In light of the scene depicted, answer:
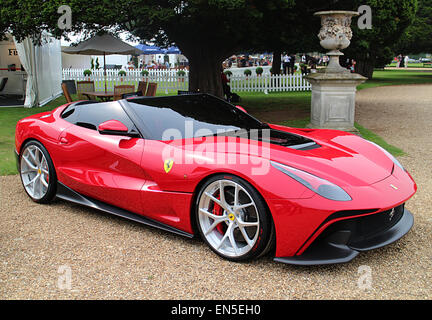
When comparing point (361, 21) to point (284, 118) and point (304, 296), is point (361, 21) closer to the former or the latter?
point (284, 118)

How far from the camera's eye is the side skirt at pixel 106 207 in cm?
413

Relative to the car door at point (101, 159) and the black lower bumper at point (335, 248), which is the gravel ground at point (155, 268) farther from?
the car door at point (101, 159)

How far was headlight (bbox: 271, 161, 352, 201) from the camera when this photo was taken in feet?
10.9

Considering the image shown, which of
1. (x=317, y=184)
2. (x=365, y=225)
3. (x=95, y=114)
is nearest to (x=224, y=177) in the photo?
(x=317, y=184)

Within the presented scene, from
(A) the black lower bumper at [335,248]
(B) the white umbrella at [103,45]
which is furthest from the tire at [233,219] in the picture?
(B) the white umbrella at [103,45]

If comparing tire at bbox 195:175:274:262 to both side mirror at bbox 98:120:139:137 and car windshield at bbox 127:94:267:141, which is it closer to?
car windshield at bbox 127:94:267:141

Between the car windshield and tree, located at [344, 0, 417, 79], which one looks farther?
tree, located at [344, 0, 417, 79]

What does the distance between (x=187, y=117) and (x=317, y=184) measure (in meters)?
1.66

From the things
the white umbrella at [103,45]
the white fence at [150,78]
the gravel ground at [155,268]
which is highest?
the white umbrella at [103,45]

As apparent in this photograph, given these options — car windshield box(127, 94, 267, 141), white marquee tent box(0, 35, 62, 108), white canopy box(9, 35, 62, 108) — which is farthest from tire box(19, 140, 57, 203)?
white canopy box(9, 35, 62, 108)

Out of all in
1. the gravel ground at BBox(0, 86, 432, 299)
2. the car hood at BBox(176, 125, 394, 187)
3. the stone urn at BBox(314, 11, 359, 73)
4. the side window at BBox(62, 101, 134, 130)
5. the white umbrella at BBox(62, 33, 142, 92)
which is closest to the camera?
the gravel ground at BBox(0, 86, 432, 299)

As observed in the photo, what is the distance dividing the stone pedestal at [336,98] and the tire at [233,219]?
6836 millimetres

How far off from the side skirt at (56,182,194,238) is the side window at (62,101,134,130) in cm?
72

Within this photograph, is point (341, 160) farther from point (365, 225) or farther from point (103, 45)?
point (103, 45)
